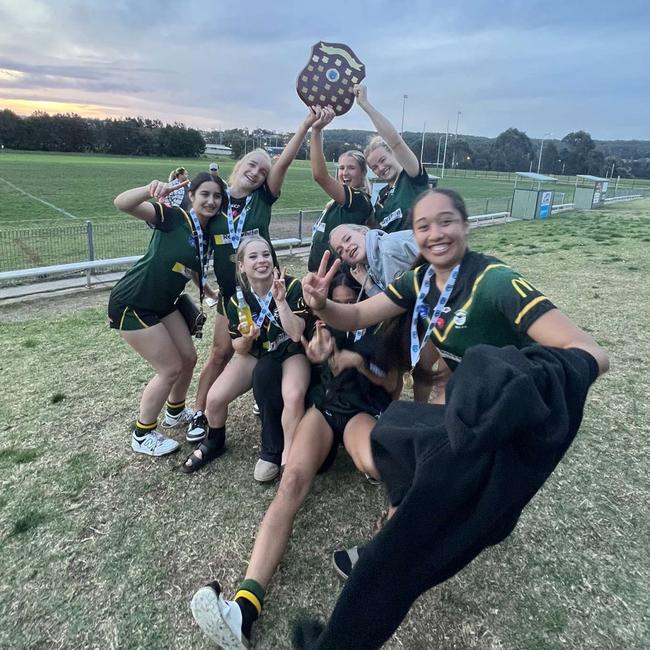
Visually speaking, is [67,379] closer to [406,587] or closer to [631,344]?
[406,587]

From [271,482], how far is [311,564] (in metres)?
0.71

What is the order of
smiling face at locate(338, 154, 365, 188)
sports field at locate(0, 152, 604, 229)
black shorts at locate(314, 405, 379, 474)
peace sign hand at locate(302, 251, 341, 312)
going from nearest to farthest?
peace sign hand at locate(302, 251, 341, 312) < black shorts at locate(314, 405, 379, 474) < smiling face at locate(338, 154, 365, 188) < sports field at locate(0, 152, 604, 229)

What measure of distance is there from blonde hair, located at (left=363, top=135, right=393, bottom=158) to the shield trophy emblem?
0.35m

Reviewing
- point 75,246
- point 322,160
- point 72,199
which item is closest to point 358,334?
point 322,160

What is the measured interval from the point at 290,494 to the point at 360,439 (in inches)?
18.4

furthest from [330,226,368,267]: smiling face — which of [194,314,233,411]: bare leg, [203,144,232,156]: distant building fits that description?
[203,144,232,156]: distant building

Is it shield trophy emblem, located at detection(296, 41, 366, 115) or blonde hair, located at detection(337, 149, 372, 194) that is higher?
shield trophy emblem, located at detection(296, 41, 366, 115)

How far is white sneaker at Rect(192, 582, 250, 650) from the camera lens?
2115 millimetres

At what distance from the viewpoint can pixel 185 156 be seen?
77.0m

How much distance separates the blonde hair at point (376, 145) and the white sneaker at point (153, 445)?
2.66m

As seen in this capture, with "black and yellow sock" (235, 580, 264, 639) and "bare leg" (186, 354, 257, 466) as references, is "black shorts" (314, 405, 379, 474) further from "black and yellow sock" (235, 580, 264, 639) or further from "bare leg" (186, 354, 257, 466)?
"black and yellow sock" (235, 580, 264, 639)

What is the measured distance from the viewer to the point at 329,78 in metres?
3.74

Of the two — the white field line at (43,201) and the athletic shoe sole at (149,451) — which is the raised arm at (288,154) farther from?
the white field line at (43,201)

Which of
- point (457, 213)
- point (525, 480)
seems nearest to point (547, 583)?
point (525, 480)
